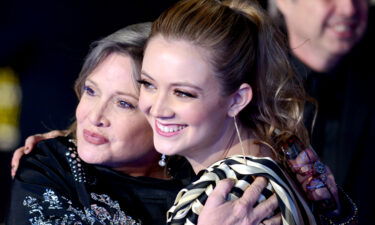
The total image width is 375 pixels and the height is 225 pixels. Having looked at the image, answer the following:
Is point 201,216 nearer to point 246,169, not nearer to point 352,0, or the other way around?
point 246,169

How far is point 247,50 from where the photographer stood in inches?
69.6

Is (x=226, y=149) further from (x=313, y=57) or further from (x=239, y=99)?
(x=313, y=57)

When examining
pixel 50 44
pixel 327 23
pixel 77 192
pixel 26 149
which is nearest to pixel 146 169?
pixel 77 192

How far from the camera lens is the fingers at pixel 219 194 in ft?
5.08

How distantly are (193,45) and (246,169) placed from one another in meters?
0.36

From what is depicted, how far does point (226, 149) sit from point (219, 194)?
27 centimetres

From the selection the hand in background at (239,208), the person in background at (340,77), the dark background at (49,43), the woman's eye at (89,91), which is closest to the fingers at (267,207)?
the hand in background at (239,208)

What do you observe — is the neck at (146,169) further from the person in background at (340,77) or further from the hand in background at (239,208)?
the person in background at (340,77)

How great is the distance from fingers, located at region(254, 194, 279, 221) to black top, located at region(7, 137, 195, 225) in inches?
18.4

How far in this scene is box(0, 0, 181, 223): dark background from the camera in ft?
9.73

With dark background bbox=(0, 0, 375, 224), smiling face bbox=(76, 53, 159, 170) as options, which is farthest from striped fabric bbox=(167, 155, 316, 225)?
dark background bbox=(0, 0, 375, 224)

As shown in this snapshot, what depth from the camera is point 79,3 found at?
9.98 feet

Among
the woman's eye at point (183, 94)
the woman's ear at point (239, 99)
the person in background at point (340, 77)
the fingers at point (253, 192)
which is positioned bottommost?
the person in background at point (340, 77)

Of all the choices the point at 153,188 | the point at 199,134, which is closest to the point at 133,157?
the point at 153,188
